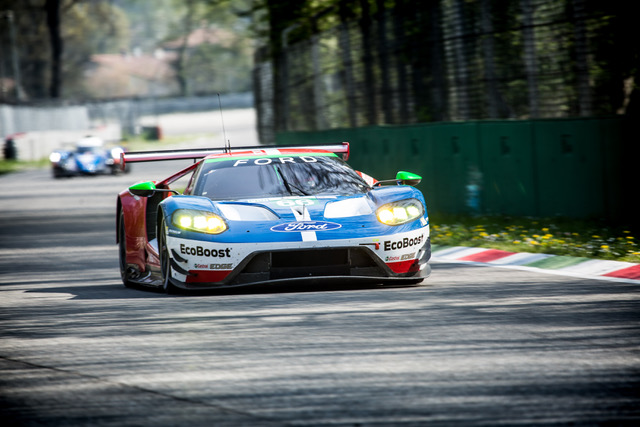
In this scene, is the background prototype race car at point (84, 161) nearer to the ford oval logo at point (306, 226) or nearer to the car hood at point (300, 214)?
the car hood at point (300, 214)

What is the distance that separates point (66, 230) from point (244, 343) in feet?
36.1

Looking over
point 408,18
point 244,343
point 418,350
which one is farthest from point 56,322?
point 408,18

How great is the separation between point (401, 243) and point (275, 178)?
128cm

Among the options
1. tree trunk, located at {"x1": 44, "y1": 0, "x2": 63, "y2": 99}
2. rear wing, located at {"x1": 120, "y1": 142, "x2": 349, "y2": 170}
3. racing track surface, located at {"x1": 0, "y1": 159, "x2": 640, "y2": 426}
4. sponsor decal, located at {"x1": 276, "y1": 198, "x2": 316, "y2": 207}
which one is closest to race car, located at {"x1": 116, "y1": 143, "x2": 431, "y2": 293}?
sponsor decal, located at {"x1": 276, "y1": 198, "x2": 316, "y2": 207}

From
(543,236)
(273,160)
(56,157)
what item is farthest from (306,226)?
(56,157)

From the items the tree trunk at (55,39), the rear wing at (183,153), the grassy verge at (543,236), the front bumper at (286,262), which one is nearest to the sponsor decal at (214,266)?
the front bumper at (286,262)

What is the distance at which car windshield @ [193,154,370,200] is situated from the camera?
8.59 metres

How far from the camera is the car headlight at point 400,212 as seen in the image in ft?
26.6

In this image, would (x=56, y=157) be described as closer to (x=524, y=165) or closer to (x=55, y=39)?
(x=524, y=165)

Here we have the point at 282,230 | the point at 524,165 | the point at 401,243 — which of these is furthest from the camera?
the point at 524,165

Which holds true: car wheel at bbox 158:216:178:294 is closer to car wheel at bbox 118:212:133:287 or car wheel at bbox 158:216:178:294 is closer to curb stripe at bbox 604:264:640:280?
car wheel at bbox 118:212:133:287

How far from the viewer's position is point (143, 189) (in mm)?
8719

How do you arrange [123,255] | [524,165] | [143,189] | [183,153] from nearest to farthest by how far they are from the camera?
[143,189] → [183,153] → [123,255] → [524,165]

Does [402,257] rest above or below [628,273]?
above
